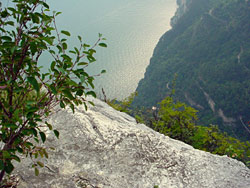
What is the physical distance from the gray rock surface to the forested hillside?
52794 mm

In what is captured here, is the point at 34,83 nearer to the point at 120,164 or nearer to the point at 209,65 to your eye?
the point at 120,164

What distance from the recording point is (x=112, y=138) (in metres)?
3.36

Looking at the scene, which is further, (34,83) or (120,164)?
(120,164)

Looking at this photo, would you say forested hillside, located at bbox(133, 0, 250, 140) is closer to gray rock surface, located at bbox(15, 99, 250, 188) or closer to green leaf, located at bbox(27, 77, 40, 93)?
gray rock surface, located at bbox(15, 99, 250, 188)

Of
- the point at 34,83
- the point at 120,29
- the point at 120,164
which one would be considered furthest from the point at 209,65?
the point at 34,83

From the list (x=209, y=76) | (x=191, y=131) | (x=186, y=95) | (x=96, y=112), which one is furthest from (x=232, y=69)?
(x=96, y=112)

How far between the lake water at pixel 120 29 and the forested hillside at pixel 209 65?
5302 mm

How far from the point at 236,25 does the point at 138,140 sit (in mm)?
74990

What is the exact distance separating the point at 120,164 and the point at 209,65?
222ft

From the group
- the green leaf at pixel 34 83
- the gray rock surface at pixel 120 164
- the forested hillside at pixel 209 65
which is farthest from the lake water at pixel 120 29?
the green leaf at pixel 34 83

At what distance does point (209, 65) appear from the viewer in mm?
65750

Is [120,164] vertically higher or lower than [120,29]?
lower

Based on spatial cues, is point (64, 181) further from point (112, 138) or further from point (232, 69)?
point (232, 69)

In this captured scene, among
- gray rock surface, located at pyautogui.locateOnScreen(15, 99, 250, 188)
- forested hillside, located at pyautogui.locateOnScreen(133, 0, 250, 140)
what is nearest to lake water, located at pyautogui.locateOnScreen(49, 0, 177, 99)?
forested hillside, located at pyautogui.locateOnScreen(133, 0, 250, 140)
